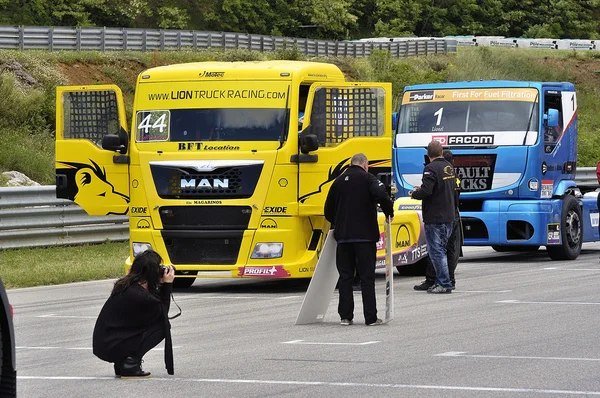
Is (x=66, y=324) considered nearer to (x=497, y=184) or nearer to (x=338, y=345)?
(x=338, y=345)

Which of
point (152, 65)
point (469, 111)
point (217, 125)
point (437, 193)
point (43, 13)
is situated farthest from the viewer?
point (43, 13)

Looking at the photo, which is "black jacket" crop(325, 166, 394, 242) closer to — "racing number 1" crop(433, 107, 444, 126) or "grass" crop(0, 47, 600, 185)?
"racing number 1" crop(433, 107, 444, 126)

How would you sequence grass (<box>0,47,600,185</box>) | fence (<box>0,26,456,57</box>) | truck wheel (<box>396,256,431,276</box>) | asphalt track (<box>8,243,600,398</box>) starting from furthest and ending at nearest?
fence (<box>0,26,456,57</box>), grass (<box>0,47,600,185</box>), truck wheel (<box>396,256,431,276</box>), asphalt track (<box>8,243,600,398</box>)

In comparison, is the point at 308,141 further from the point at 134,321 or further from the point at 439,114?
the point at 134,321

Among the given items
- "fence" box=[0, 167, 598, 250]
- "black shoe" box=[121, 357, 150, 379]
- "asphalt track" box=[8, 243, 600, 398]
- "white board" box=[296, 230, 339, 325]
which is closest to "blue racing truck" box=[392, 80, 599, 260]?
"asphalt track" box=[8, 243, 600, 398]

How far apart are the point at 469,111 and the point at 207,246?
679 centimetres

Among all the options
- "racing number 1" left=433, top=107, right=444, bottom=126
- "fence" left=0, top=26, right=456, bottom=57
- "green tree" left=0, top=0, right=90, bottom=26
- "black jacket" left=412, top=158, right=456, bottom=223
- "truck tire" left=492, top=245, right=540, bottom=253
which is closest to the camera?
"black jacket" left=412, top=158, right=456, bottom=223

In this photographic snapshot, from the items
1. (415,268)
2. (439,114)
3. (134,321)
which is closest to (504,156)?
(439,114)

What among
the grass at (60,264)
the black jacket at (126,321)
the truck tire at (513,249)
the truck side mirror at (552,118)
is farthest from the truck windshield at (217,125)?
the truck tire at (513,249)

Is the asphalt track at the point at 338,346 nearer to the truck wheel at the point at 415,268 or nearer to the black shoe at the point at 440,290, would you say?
the black shoe at the point at 440,290

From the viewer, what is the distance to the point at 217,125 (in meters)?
16.8

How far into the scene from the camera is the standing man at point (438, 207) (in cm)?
1593

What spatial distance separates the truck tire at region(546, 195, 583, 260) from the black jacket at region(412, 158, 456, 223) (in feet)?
18.3

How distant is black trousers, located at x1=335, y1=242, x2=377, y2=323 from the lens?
519 inches
